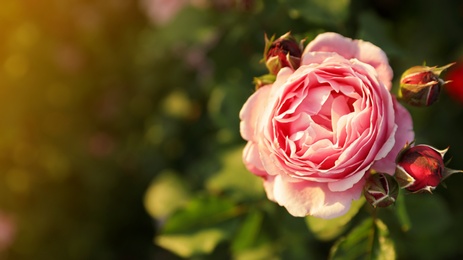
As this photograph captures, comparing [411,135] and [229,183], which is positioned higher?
[411,135]

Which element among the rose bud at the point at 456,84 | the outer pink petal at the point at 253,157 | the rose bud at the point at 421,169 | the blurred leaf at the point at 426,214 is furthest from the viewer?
the rose bud at the point at 456,84

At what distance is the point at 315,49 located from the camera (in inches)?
40.2

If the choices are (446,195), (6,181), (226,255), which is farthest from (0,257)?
(446,195)

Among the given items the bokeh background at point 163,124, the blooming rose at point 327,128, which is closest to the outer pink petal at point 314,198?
the blooming rose at point 327,128

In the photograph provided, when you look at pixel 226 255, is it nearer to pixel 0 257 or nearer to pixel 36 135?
pixel 36 135

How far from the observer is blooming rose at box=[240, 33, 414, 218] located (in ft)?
3.05

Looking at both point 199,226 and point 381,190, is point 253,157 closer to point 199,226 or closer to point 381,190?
point 381,190

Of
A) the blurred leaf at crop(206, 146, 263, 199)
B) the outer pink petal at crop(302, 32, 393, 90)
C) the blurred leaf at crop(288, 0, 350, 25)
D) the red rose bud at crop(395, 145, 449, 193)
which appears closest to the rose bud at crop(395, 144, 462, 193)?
the red rose bud at crop(395, 145, 449, 193)

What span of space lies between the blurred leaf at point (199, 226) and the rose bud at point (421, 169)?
0.55 m

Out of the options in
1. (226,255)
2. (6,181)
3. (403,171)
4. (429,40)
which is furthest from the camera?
(6,181)

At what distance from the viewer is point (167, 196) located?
187 centimetres

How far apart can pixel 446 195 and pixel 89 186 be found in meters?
1.53

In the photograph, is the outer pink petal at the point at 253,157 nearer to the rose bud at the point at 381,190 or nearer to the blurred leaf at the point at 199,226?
the rose bud at the point at 381,190

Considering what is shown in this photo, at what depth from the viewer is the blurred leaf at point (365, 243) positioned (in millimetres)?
1141
